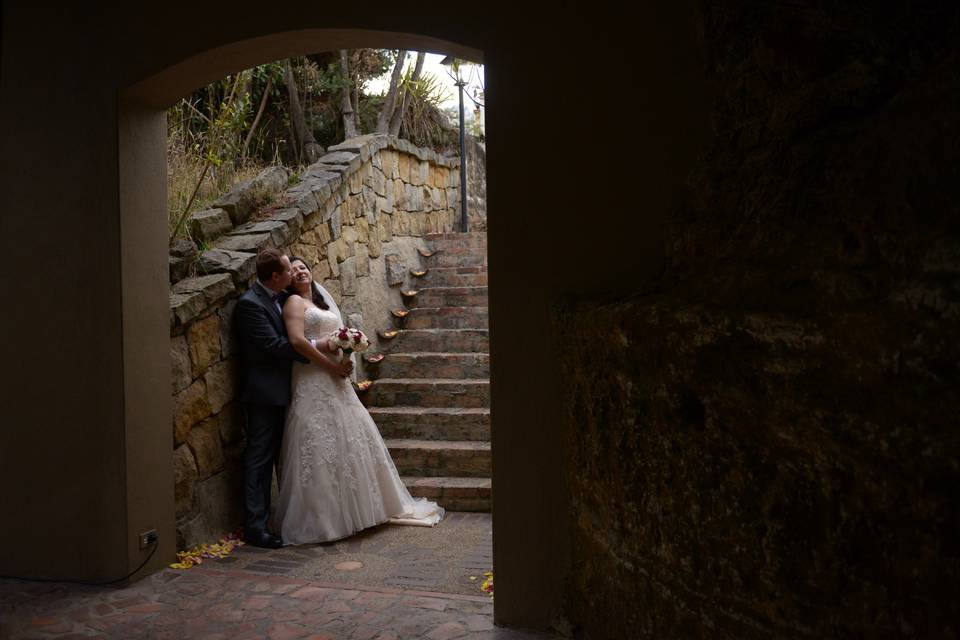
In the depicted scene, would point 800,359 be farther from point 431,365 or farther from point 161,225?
point 431,365

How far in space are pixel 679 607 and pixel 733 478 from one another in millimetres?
494

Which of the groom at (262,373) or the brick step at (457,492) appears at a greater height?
the groom at (262,373)

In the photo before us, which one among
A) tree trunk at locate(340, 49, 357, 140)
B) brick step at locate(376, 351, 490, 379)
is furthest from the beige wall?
tree trunk at locate(340, 49, 357, 140)

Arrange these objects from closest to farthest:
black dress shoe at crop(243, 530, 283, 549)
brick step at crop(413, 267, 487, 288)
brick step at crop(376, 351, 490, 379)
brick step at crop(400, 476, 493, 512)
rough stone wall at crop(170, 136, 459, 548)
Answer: rough stone wall at crop(170, 136, 459, 548) → black dress shoe at crop(243, 530, 283, 549) → brick step at crop(400, 476, 493, 512) → brick step at crop(376, 351, 490, 379) → brick step at crop(413, 267, 487, 288)

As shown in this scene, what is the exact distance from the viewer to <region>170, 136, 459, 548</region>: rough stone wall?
503 cm

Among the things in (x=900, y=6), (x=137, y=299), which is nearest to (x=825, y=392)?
(x=900, y=6)

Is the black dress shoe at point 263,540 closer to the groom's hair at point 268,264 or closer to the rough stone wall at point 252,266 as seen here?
the rough stone wall at point 252,266

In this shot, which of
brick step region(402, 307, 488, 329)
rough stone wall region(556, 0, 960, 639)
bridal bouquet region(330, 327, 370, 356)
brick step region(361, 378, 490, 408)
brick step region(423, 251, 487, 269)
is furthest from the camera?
brick step region(423, 251, 487, 269)

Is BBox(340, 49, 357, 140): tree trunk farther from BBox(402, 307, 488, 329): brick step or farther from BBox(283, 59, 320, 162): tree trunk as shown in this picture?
BBox(402, 307, 488, 329): brick step

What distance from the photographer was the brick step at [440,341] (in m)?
7.81

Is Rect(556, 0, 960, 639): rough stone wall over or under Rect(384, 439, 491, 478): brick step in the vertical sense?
over

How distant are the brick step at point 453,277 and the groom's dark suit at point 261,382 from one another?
366cm

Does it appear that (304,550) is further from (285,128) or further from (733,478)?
(285,128)

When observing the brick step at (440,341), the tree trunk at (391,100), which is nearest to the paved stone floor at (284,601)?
the brick step at (440,341)
